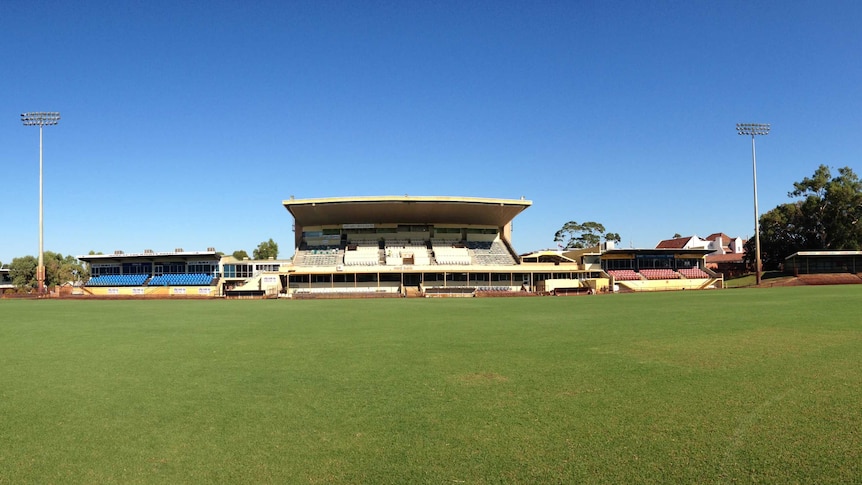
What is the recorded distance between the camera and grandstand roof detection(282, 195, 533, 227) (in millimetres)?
55125

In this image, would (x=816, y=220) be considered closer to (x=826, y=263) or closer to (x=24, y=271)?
(x=826, y=263)

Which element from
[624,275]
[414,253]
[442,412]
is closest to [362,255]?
[414,253]

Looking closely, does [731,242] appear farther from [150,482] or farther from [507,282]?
[150,482]

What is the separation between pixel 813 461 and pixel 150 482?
5587 millimetres

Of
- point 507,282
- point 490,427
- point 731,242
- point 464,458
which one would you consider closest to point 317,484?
point 464,458

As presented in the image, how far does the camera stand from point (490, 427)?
562 centimetres

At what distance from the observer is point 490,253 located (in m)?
59.0

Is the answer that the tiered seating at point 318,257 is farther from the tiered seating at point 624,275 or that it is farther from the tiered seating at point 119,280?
the tiered seating at point 624,275

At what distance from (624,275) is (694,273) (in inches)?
325

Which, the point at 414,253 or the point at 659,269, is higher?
the point at 414,253

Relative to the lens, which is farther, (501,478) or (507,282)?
(507,282)

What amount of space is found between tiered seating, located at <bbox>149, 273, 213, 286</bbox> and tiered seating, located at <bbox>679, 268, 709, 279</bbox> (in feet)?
167

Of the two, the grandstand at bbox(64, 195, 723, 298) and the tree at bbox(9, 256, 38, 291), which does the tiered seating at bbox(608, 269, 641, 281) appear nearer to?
the grandstand at bbox(64, 195, 723, 298)

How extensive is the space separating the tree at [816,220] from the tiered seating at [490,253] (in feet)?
109
